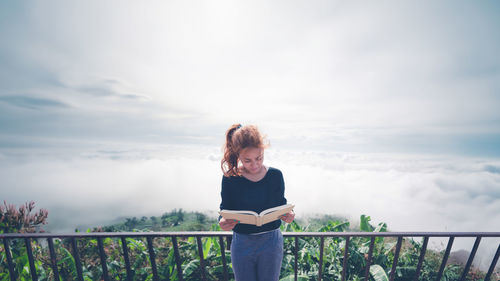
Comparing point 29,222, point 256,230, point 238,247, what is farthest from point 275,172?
point 29,222

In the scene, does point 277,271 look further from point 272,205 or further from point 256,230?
point 272,205

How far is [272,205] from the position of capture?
1.81 metres

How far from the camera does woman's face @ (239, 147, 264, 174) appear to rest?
167cm

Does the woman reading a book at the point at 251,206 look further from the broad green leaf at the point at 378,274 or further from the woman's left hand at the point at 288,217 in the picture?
the broad green leaf at the point at 378,274

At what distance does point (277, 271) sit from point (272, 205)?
0.53 m

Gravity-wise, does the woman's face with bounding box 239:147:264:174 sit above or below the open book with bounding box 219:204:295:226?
above

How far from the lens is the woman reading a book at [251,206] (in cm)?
A: 176

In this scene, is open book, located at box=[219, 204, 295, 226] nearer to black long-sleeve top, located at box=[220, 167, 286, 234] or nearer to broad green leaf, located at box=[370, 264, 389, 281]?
black long-sleeve top, located at box=[220, 167, 286, 234]

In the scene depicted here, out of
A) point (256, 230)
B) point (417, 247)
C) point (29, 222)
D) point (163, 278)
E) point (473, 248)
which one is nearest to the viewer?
point (256, 230)

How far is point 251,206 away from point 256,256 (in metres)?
0.38

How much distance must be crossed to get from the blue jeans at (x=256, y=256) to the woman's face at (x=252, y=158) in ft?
1.67

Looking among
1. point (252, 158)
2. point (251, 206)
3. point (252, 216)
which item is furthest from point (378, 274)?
point (252, 158)

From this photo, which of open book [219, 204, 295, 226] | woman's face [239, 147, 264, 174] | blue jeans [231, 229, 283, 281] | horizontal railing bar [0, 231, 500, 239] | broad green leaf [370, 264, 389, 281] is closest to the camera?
open book [219, 204, 295, 226]

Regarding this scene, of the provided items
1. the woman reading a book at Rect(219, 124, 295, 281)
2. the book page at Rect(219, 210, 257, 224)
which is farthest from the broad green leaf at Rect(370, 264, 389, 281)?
the book page at Rect(219, 210, 257, 224)
